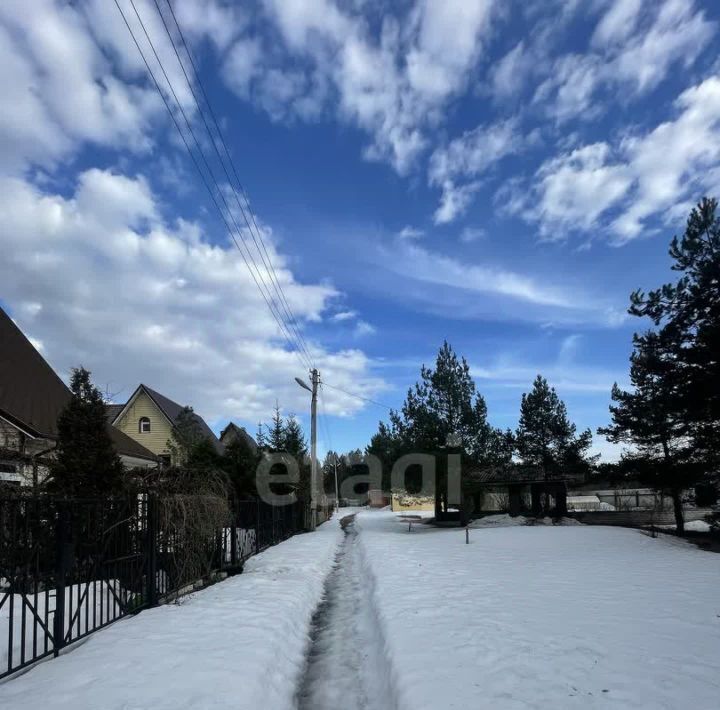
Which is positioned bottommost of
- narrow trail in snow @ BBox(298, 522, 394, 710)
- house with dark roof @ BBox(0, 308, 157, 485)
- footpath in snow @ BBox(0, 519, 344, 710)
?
narrow trail in snow @ BBox(298, 522, 394, 710)

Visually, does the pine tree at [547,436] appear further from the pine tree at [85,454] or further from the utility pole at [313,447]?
the pine tree at [85,454]

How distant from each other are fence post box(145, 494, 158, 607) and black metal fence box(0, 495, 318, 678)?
0.01 metres

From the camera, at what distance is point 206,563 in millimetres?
10820

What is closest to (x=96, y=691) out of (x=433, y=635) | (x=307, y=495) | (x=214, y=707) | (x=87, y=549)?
(x=214, y=707)

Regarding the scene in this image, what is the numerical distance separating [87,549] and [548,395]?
32460 mm

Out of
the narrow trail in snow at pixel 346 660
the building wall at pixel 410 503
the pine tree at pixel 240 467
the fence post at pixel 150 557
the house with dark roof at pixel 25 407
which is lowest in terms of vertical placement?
the building wall at pixel 410 503

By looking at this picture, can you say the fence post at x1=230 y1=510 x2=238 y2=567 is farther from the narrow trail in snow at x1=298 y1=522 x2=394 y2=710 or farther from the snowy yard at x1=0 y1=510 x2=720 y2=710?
the narrow trail in snow at x1=298 y1=522 x2=394 y2=710

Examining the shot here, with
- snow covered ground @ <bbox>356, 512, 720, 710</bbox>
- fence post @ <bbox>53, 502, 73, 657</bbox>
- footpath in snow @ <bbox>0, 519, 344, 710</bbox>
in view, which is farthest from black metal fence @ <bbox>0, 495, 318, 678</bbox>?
snow covered ground @ <bbox>356, 512, 720, 710</bbox>

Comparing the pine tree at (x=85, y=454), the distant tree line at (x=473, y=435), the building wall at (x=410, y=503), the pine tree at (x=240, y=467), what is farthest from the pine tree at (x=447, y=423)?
the building wall at (x=410, y=503)

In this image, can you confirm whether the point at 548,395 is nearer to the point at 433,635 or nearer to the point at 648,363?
the point at 648,363

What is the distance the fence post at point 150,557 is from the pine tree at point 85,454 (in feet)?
10.3

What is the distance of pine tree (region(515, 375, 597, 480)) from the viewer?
1375 inches

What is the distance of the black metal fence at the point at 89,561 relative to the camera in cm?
562

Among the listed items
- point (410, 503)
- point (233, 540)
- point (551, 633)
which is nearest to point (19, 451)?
point (233, 540)
